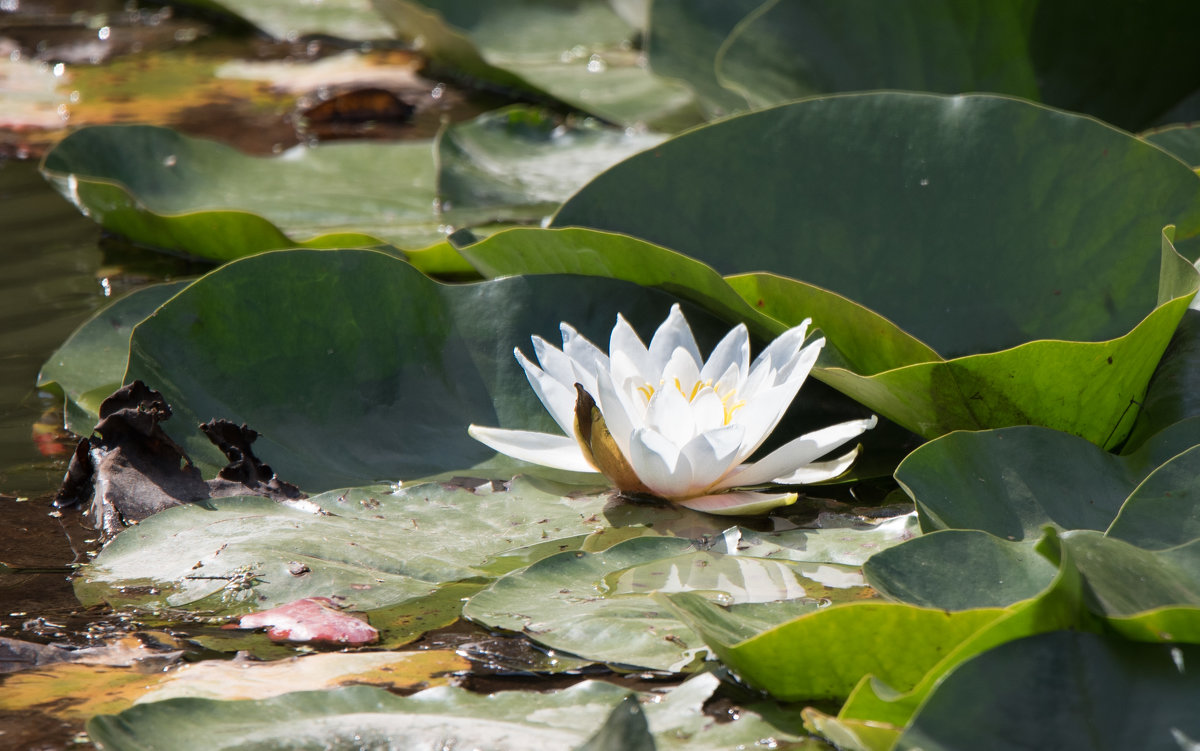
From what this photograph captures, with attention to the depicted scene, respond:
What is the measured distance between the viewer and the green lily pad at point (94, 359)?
1429 mm

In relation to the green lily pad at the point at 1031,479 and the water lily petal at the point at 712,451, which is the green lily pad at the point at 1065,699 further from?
the water lily petal at the point at 712,451

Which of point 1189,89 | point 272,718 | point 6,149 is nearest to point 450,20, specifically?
point 6,149

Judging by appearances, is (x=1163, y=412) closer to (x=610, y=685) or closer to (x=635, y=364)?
(x=635, y=364)

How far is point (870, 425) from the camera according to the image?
120cm

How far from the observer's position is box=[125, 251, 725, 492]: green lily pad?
1.31m

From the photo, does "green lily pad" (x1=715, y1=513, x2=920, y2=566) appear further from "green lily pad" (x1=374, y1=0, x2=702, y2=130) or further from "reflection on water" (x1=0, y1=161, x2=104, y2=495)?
"green lily pad" (x1=374, y1=0, x2=702, y2=130)

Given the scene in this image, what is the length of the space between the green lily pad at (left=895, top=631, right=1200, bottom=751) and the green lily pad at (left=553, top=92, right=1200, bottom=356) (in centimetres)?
59

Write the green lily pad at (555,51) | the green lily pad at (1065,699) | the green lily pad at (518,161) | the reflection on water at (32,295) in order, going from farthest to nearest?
the green lily pad at (555,51) < the green lily pad at (518,161) < the reflection on water at (32,295) < the green lily pad at (1065,699)

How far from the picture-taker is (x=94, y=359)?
4.96 ft

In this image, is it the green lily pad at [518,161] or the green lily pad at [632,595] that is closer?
the green lily pad at [632,595]

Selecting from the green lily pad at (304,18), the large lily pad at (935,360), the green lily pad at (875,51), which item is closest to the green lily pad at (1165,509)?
the large lily pad at (935,360)

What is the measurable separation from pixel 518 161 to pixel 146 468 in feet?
3.79

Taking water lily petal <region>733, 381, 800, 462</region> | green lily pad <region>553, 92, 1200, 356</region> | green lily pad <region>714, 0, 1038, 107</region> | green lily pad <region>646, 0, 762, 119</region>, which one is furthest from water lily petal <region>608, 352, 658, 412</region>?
green lily pad <region>646, 0, 762, 119</region>

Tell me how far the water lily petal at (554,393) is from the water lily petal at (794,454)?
18cm
